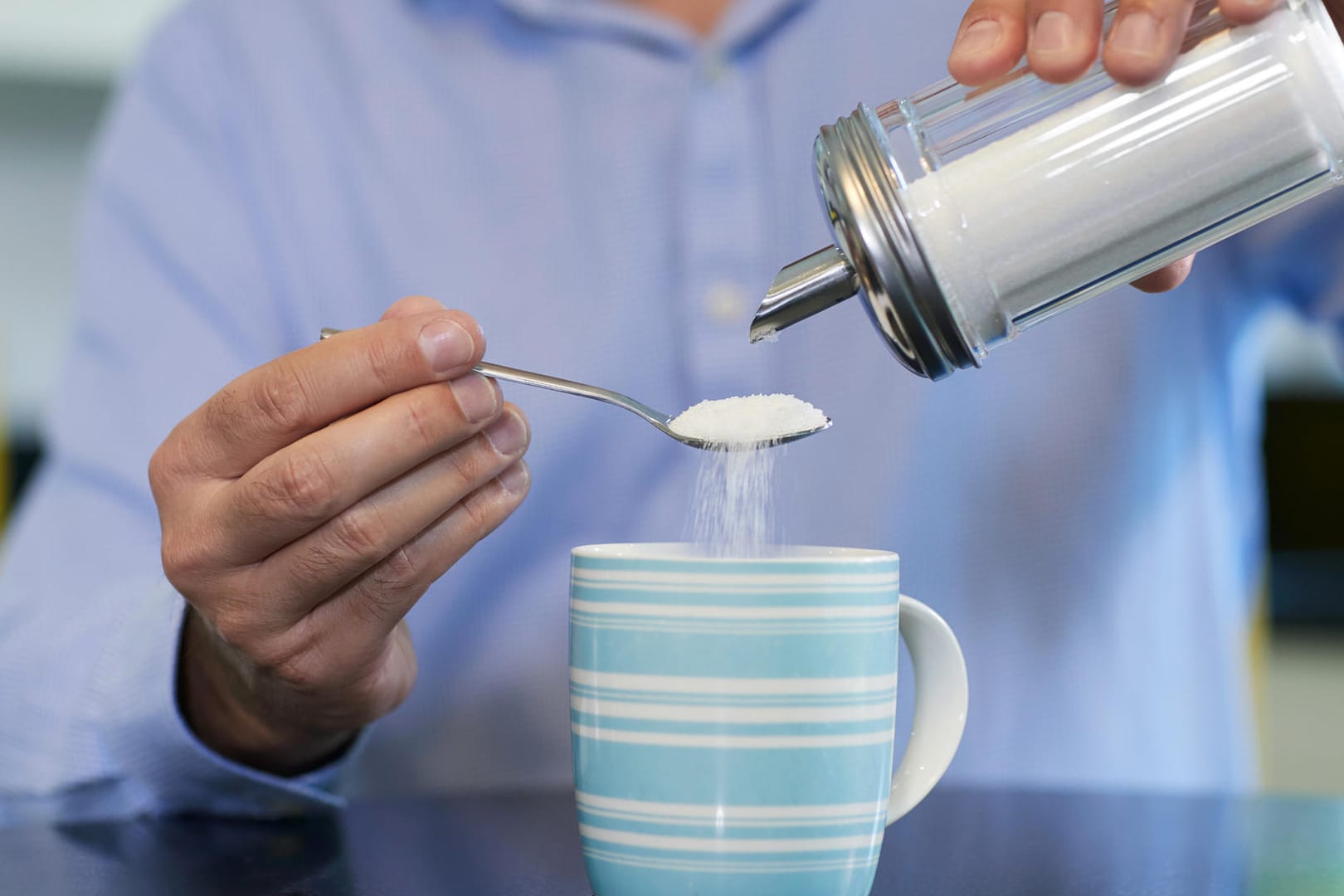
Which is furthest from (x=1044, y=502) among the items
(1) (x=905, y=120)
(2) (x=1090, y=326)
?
(1) (x=905, y=120)

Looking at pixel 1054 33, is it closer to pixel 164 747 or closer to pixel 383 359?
pixel 383 359

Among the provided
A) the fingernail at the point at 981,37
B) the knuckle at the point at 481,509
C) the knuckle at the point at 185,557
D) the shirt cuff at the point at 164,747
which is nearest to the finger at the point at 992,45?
the fingernail at the point at 981,37

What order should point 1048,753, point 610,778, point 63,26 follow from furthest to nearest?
point 63,26 < point 1048,753 < point 610,778

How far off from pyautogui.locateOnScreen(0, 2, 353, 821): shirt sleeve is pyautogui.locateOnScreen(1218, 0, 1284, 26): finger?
551 millimetres

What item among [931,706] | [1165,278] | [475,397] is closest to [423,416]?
[475,397]

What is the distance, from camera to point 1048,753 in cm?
90

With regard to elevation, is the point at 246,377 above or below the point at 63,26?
below

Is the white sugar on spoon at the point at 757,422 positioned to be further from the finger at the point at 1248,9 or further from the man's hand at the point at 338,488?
the finger at the point at 1248,9

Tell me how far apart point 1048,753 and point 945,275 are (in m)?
0.54

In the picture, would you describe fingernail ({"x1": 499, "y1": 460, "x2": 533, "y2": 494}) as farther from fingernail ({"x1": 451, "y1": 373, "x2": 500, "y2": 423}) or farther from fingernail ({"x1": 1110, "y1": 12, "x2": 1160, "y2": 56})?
fingernail ({"x1": 1110, "y1": 12, "x2": 1160, "y2": 56})

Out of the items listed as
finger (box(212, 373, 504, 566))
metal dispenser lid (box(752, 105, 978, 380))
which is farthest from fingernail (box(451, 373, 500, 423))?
metal dispenser lid (box(752, 105, 978, 380))

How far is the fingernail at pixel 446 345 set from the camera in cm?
47

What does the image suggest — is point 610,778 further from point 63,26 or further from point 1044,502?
point 63,26

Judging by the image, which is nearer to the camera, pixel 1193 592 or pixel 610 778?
pixel 610 778
